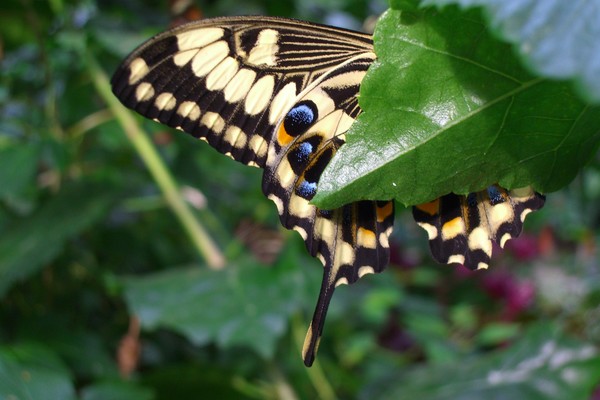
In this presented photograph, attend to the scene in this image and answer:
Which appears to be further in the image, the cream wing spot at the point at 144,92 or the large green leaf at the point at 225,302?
the large green leaf at the point at 225,302

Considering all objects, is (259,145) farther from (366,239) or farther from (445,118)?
(445,118)

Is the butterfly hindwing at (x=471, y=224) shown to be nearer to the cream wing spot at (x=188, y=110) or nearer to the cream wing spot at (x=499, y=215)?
the cream wing spot at (x=499, y=215)

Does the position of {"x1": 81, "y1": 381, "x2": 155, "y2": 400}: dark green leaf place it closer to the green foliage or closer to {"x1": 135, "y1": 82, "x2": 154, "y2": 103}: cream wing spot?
the green foliage

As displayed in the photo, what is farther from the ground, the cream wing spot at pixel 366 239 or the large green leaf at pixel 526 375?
the cream wing spot at pixel 366 239

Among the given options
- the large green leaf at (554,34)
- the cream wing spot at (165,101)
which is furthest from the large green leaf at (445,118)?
the cream wing spot at (165,101)

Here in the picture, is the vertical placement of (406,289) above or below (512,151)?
below

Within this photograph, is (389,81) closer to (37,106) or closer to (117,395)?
(117,395)

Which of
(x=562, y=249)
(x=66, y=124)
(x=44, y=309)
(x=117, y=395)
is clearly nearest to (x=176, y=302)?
(x=117, y=395)
